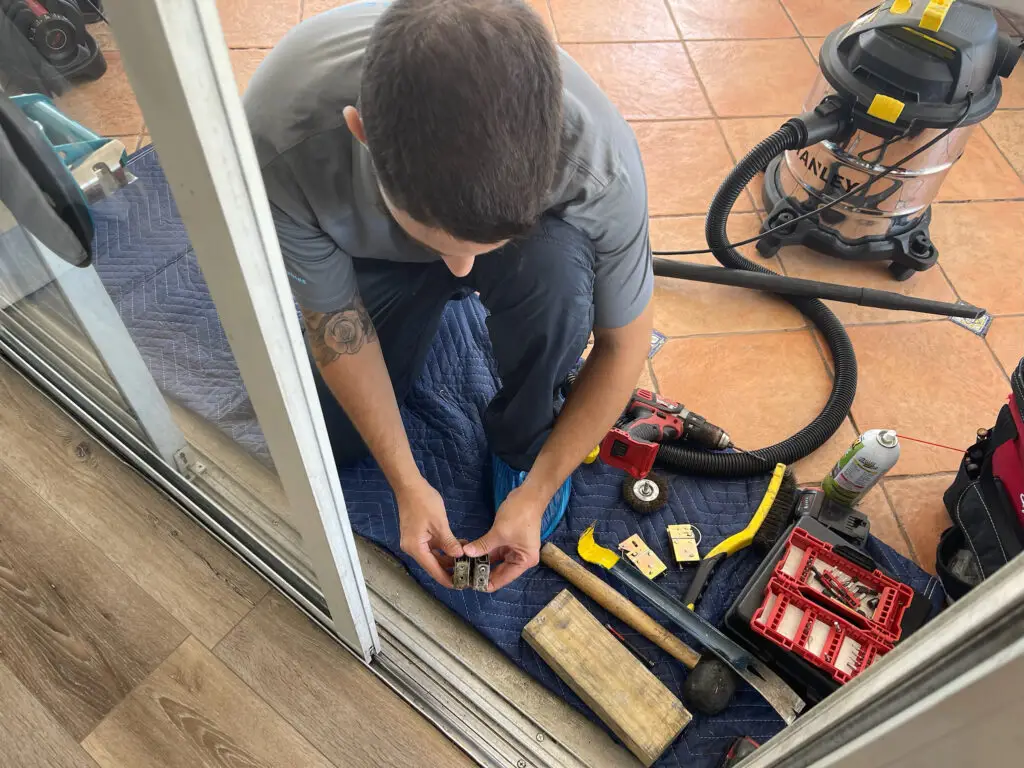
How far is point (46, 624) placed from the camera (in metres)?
1.12

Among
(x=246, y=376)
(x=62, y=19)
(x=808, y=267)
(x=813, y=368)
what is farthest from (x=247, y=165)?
(x=808, y=267)

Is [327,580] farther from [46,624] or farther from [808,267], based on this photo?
[808,267]

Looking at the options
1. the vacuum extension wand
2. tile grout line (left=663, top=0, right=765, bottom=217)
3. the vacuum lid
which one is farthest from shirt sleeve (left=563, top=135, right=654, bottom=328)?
tile grout line (left=663, top=0, right=765, bottom=217)

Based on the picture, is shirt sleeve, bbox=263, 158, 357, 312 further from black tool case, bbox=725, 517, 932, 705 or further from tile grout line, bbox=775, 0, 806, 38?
tile grout line, bbox=775, 0, 806, 38

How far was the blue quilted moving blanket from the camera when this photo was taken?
101cm

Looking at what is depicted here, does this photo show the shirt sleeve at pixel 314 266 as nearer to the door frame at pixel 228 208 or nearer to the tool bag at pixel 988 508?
the door frame at pixel 228 208

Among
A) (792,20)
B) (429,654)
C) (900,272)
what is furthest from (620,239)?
(792,20)

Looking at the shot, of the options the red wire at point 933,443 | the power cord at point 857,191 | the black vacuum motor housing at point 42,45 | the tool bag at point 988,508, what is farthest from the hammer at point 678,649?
the black vacuum motor housing at point 42,45

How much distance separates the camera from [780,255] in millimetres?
1701

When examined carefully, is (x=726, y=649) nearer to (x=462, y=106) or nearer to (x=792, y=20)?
(x=462, y=106)

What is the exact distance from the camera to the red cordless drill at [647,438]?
4.04ft

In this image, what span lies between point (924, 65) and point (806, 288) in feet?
1.42

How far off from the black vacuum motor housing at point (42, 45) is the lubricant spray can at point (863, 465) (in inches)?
44.5

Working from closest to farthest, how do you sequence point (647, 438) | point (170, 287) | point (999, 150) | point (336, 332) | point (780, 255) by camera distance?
point (336, 332), point (170, 287), point (647, 438), point (780, 255), point (999, 150)
